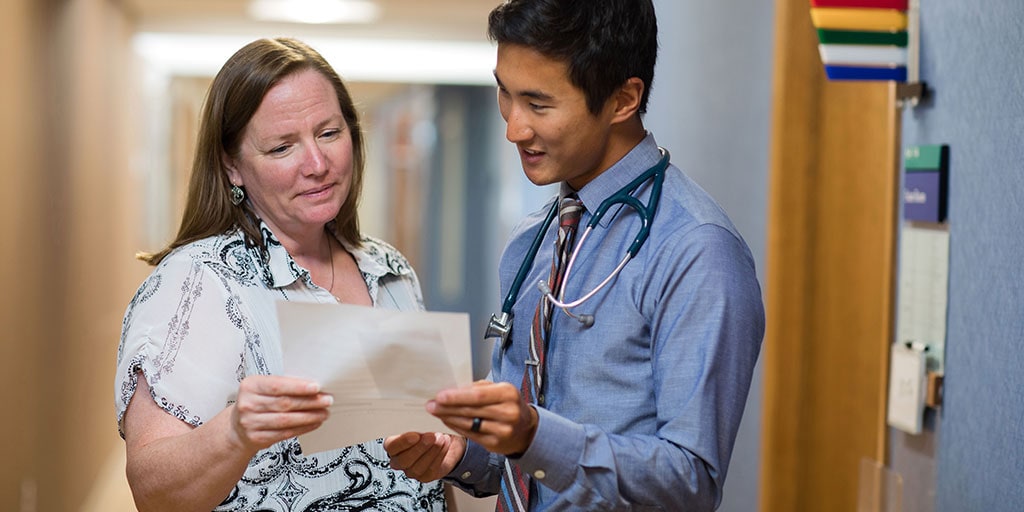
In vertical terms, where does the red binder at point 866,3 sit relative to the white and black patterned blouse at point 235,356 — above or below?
above

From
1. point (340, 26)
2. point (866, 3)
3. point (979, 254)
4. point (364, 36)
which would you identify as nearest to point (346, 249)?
point (979, 254)

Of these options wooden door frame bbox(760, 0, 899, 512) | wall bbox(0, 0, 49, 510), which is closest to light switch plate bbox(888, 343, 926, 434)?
wooden door frame bbox(760, 0, 899, 512)

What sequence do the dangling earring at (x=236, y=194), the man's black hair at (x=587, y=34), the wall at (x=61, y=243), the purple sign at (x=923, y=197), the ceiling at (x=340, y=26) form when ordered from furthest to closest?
the ceiling at (x=340, y=26)
the wall at (x=61, y=243)
the purple sign at (x=923, y=197)
the dangling earring at (x=236, y=194)
the man's black hair at (x=587, y=34)

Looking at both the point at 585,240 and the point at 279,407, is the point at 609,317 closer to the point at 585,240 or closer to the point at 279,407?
the point at 585,240

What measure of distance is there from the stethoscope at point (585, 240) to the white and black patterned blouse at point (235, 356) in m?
0.34

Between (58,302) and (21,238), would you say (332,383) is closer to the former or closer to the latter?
(21,238)

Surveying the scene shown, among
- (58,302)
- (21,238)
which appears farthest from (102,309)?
(21,238)

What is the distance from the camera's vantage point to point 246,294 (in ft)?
5.19

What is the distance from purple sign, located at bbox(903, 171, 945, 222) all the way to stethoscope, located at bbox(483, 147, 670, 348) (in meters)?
0.96

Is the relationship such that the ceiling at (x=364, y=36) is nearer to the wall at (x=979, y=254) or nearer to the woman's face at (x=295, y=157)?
the wall at (x=979, y=254)

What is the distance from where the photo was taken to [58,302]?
3.68 m

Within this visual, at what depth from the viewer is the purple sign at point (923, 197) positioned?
84.6 inches

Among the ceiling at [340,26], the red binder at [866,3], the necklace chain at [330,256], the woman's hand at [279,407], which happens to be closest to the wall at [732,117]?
the red binder at [866,3]

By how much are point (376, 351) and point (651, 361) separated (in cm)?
38
